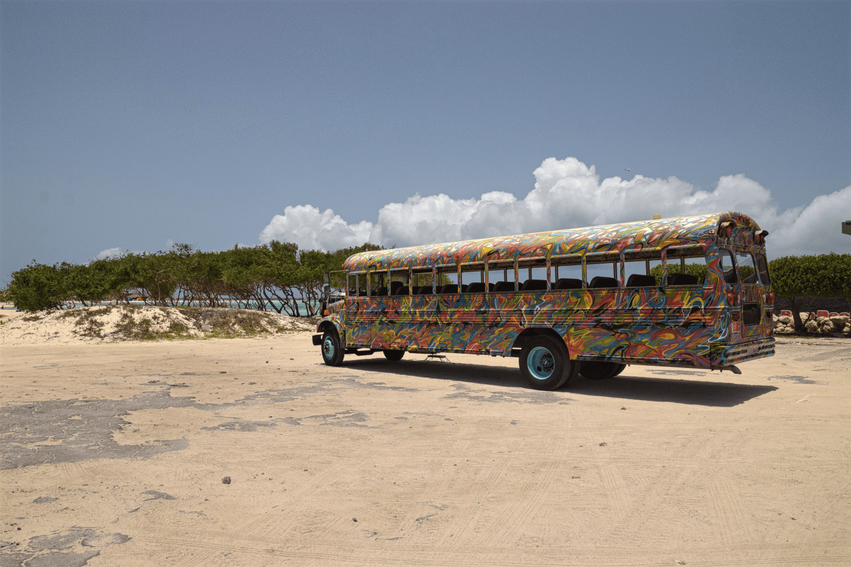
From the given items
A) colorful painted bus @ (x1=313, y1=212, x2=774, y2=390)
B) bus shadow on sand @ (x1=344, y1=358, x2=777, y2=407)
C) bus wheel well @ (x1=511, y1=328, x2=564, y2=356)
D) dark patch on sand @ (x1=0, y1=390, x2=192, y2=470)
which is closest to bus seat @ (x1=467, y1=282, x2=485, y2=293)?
colorful painted bus @ (x1=313, y1=212, x2=774, y2=390)

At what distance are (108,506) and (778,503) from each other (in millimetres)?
5478

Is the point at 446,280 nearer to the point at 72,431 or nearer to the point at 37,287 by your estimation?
the point at 72,431

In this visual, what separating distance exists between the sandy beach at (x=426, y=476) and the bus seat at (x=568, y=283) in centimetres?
198

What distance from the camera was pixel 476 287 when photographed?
13.1 metres

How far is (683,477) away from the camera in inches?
227

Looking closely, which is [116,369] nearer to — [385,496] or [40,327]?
[385,496]

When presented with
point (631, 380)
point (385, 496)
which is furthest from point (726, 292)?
point (385, 496)

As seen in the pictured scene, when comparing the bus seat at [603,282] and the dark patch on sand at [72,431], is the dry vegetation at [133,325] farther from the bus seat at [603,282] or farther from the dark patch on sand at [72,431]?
the bus seat at [603,282]

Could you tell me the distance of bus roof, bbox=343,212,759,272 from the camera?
10.1 m

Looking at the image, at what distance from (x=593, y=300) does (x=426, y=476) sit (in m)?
6.23

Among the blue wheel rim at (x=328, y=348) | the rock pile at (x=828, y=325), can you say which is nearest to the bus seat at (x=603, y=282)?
the blue wheel rim at (x=328, y=348)

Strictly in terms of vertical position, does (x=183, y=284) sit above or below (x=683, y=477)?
above

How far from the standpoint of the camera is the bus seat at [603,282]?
11.0 metres

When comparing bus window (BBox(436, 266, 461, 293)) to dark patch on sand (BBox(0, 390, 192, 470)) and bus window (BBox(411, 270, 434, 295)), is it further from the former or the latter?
dark patch on sand (BBox(0, 390, 192, 470))
